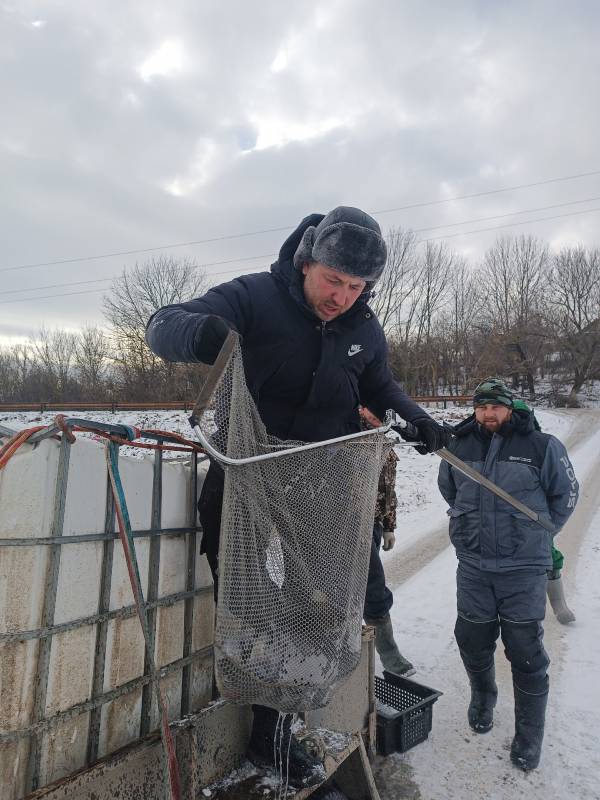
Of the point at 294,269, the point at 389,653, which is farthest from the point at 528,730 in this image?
the point at 294,269

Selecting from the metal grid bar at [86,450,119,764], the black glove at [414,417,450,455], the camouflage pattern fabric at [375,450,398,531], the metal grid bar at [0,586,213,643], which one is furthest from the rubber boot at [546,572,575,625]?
the metal grid bar at [86,450,119,764]

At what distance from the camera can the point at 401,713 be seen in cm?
300

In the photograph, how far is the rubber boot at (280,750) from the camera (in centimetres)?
221

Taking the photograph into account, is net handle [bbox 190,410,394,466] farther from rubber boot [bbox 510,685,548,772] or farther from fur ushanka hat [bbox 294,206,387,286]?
rubber boot [bbox 510,685,548,772]

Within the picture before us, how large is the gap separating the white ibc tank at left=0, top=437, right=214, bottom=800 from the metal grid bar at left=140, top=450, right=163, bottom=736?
A: 2 cm

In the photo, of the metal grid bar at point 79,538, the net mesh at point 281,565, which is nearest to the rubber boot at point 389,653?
Result: the net mesh at point 281,565

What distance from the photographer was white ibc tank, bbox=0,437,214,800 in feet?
5.35

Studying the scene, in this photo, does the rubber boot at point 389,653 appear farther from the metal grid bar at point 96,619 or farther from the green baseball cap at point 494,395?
the metal grid bar at point 96,619

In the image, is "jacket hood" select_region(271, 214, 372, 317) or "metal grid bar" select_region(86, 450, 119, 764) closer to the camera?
"metal grid bar" select_region(86, 450, 119, 764)

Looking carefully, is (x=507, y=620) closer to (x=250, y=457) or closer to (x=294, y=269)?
(x=250, y=457)

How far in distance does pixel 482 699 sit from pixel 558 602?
6.02ft

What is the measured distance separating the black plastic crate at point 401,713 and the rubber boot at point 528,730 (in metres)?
0.45

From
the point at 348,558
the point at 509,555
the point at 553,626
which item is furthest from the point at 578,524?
the point at 348,558

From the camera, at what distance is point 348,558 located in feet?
7.39
